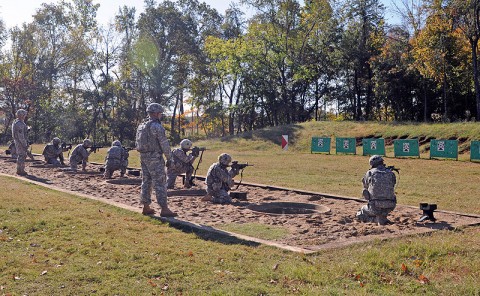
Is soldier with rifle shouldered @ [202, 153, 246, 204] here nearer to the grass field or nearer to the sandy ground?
the sandy ground

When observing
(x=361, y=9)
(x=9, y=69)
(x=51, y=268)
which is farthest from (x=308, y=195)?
(x=9, y=69)

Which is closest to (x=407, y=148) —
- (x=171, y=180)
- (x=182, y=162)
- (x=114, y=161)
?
(x=114, y=161)

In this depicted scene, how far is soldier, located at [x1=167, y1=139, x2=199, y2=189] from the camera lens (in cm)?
1582

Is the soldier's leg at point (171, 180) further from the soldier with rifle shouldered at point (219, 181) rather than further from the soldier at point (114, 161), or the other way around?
the soldier at point (114, 161)

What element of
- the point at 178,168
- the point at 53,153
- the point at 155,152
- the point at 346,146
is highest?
the point at 155,152

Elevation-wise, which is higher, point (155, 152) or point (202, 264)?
point (155, 152)

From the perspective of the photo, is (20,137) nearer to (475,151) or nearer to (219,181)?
(219,181)

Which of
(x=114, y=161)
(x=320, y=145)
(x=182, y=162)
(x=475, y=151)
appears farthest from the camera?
(x=320, y=145)

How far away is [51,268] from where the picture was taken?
6809 millimetres

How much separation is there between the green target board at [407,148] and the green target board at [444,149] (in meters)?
1.04

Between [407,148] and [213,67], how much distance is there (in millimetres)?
33559

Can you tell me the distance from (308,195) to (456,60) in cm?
3495

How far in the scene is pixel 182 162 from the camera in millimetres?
16266

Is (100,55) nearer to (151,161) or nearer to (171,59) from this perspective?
(171,59)
